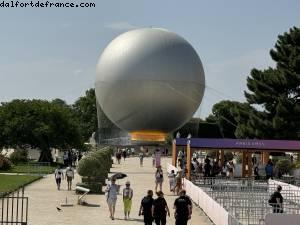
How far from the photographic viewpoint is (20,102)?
57.8 metres

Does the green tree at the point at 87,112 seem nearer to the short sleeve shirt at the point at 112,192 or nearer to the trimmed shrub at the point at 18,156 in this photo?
the trimmed shrub at the point at 18,156

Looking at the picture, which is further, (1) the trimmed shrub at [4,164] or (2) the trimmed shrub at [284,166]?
(2) the trimmed shrub at [284,166]

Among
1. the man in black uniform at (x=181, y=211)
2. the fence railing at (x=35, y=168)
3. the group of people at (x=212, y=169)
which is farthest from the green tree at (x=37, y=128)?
the man in black uniform at (x=181, y=211)

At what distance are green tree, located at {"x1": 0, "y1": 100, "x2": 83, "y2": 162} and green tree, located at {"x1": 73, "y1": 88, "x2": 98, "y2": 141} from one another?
71838 mm

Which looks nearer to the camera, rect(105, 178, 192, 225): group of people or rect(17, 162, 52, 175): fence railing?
rect(105, 178, 192, 225): group of people

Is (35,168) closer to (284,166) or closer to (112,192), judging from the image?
(284,166)

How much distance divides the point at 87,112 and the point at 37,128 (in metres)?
79.5

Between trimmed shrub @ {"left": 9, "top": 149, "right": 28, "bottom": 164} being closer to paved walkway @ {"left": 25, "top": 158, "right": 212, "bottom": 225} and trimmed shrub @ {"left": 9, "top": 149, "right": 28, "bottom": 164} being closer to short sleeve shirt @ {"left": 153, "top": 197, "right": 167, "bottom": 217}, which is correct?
paved walkway @ {"left": 25, "top": 158, "right": 212, "bottom": 225}

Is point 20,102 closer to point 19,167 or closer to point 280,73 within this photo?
→ point 19,167

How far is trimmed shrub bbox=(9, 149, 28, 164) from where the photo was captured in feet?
168

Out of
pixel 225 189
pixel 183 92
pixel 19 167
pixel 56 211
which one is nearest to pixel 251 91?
pixel 183 92

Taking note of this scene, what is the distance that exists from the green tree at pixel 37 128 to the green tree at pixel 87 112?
7184 cm

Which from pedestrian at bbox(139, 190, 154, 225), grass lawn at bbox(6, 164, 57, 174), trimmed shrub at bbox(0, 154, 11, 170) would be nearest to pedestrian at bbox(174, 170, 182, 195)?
pedestrian at bbox(139, 190, 154, 225)

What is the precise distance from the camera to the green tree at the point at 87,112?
129712 mm
